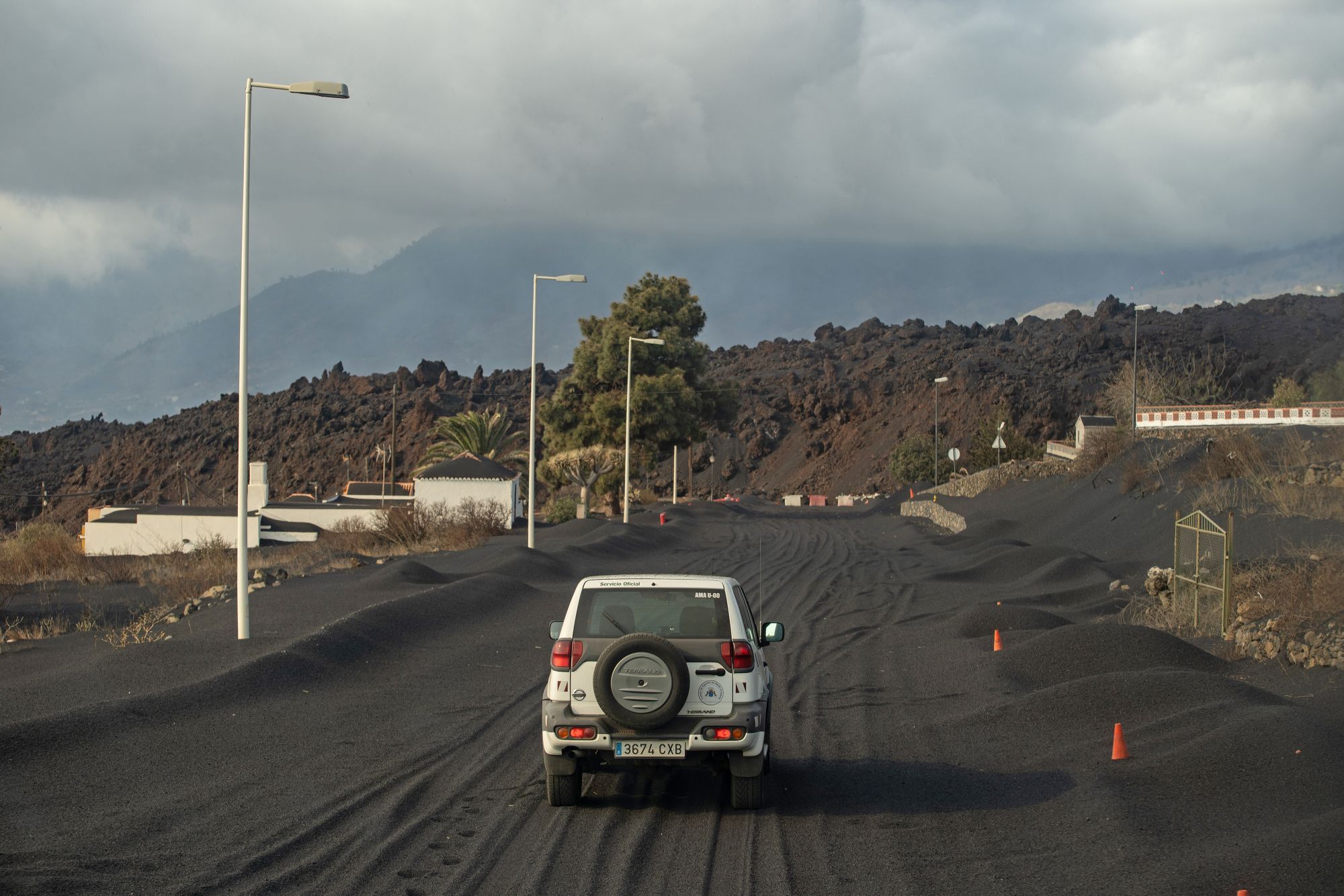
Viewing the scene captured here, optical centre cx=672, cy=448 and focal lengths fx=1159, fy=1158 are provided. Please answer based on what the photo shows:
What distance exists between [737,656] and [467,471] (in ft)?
151

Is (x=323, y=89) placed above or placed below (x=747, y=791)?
above

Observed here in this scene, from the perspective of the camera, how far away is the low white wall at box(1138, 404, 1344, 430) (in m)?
48.9

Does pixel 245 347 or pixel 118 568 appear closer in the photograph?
pixel 245 347

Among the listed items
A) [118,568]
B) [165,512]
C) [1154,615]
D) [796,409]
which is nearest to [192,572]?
[118,568]

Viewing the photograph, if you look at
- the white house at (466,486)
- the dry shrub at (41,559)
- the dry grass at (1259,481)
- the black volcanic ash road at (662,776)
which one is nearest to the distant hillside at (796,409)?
the white house at (466,486)

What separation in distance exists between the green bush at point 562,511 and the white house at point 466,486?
953cm

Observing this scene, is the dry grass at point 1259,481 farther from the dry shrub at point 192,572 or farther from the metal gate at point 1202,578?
the dry shrub at point 192,572

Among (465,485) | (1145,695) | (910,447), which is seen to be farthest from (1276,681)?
(910,447)

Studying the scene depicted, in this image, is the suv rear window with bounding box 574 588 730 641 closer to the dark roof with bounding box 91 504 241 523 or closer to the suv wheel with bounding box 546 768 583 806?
the suv wheel with bounding box 546 768 583 806

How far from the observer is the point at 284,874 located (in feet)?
24.5

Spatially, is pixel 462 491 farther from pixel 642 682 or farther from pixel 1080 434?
pixel 642 682

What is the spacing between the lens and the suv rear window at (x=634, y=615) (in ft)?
29.5

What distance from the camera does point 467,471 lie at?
176ft

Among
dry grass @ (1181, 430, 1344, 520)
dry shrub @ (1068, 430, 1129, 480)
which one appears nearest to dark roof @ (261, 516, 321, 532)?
dry shrub @ (1068, 430, 1129, 480)
